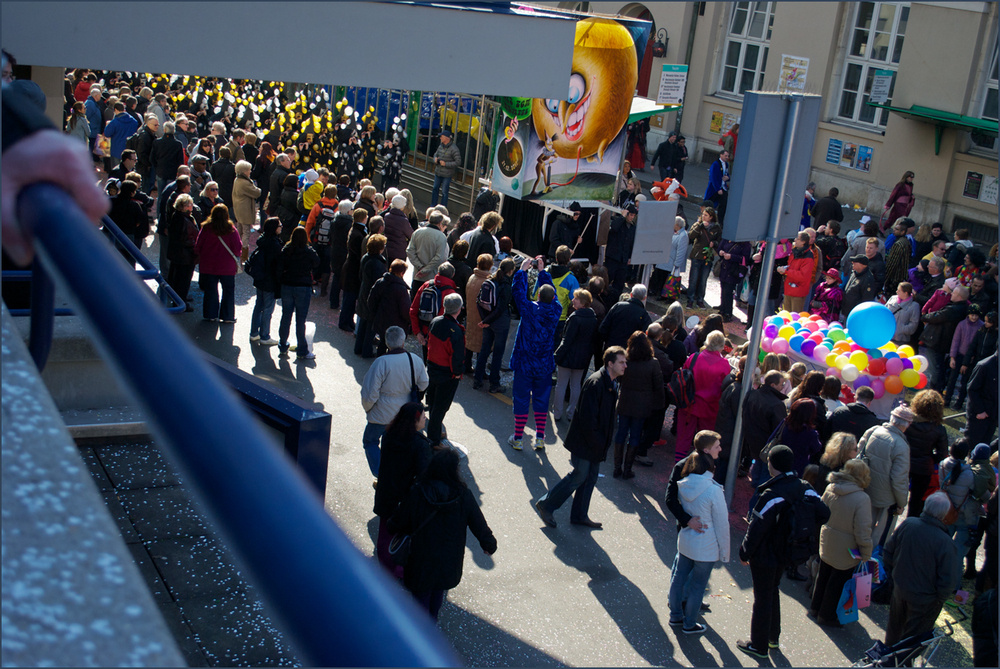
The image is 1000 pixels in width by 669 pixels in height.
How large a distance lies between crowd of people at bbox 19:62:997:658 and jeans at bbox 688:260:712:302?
0.13ft

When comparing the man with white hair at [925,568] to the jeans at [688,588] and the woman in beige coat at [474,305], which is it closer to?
the jeans at [688,588]

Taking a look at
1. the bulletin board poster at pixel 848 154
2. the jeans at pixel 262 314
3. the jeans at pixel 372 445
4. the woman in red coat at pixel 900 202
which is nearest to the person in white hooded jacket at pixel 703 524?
the jeans at pixel 372 445

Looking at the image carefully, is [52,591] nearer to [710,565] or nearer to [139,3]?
[139,3]

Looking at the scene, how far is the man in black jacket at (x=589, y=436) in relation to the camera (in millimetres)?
8008

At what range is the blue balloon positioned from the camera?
10664 mm

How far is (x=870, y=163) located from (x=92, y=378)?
20.7 metres

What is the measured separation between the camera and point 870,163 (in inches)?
931

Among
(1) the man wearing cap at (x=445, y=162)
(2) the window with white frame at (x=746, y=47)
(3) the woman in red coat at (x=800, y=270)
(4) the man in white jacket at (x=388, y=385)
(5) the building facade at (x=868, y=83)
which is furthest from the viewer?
(2) the window with white frame at (x=746, y=47)

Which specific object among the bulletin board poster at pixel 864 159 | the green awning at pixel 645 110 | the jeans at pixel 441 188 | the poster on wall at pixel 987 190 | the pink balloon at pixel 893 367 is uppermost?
the green awning at pixel 645 110

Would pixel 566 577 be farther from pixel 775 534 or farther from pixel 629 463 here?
pixel 629 463

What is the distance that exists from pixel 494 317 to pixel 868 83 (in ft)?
56.6

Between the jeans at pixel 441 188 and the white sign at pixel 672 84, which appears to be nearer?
the jeans at pixel 441 188

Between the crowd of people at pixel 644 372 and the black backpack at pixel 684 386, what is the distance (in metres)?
0.02

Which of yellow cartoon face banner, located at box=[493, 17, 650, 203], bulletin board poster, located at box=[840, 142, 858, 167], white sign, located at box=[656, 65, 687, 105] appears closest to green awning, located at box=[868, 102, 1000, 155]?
bulletin board poster, located at box=[840, 142, 858, 167]
